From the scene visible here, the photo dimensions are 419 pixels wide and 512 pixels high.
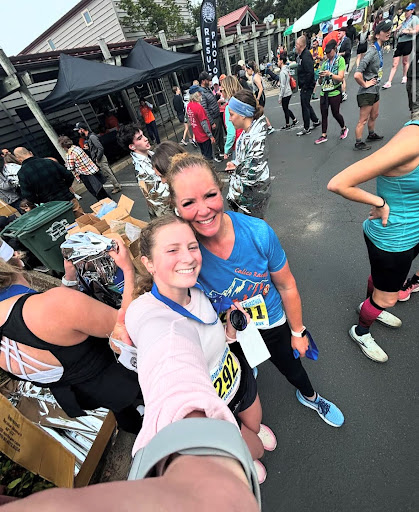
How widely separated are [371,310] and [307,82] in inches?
256

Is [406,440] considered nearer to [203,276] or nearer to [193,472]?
[203,276]

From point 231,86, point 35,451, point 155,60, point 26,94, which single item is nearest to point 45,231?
point 35,451

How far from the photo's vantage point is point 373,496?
1.62 m

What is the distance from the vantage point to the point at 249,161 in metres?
2.58

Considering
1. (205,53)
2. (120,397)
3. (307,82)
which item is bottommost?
(120,397)

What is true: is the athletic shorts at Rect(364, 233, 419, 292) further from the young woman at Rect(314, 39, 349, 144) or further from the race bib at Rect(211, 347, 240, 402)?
the young woman at Rect(314, 39, 349, 144)

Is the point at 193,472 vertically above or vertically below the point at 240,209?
above

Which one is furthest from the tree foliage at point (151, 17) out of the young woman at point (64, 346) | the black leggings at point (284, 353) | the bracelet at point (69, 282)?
the black leggings at point (284, 353)

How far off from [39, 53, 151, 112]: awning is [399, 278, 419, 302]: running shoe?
8.21 meters

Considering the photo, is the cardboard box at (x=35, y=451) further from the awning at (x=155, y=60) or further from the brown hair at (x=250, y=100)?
the awning at (x=155, y=60)

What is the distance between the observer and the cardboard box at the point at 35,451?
1.60 meters

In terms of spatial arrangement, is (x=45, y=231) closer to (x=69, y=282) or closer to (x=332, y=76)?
(x=69, y=282)

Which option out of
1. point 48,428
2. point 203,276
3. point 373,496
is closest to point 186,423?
point 203,276

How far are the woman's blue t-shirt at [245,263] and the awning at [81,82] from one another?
25.0 feet
